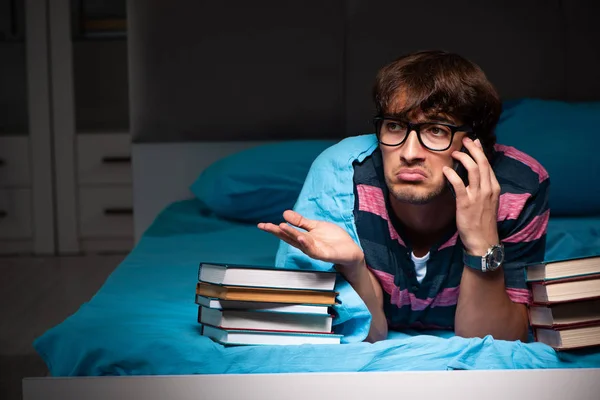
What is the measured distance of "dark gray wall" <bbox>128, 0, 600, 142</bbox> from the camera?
2.93 meters

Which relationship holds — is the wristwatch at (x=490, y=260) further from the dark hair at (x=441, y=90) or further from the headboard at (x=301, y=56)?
the headboard at (x=301, y=56)

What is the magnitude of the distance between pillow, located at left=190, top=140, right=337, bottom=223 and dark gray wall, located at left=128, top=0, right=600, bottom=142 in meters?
0.36

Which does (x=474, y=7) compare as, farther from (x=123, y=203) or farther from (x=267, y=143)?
(x=123, y=203)

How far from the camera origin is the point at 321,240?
1.37 m

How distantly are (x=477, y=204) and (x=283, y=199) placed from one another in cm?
119

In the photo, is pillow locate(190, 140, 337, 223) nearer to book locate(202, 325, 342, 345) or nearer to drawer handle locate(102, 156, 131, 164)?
book locate(202, 325, 342, 345)

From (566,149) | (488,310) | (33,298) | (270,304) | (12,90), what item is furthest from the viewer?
(12,90)

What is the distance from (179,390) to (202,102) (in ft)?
6.14

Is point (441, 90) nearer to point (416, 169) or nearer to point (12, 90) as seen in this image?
point (416, 169)

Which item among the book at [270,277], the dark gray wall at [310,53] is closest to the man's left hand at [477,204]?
the book at [270,277]

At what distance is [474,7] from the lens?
9.64ft

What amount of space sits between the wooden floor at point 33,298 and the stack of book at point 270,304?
1088mm

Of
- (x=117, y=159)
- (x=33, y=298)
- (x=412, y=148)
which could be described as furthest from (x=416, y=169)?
(x=117, y=159)

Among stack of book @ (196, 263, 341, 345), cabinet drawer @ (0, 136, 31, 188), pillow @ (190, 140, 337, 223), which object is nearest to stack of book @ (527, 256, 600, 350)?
stack of book @ (196, 263, 341, 345)
